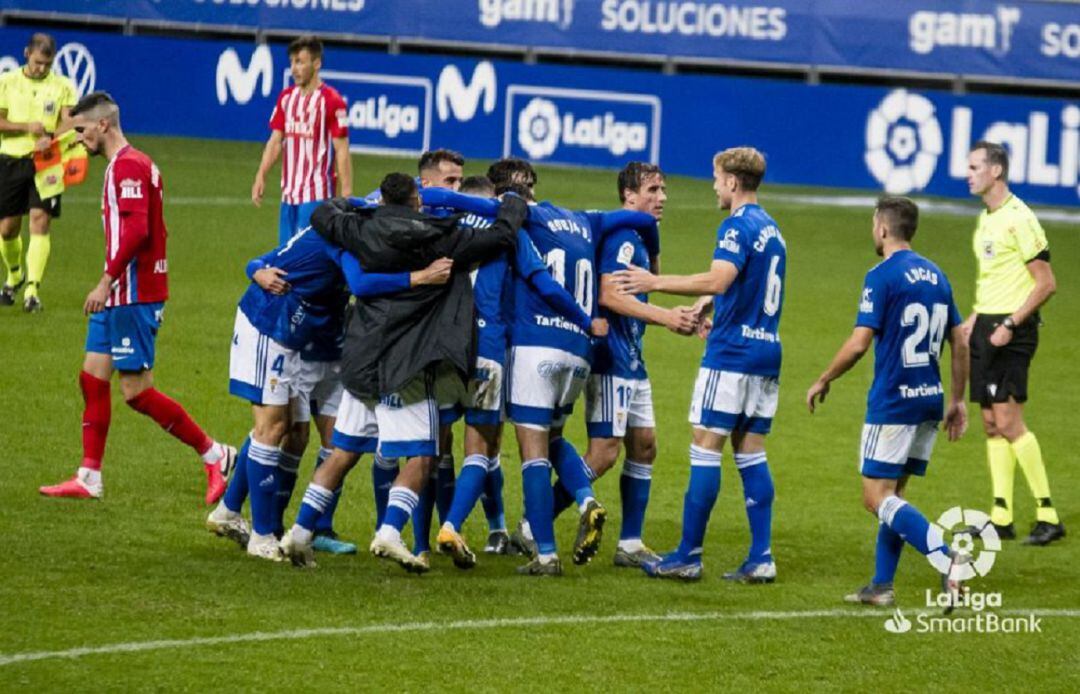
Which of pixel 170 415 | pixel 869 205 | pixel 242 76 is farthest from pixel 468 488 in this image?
pixel 242 76

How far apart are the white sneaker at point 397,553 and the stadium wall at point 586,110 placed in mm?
19513

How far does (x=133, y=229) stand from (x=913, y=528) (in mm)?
4425

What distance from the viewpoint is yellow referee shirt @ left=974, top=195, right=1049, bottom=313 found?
10656mm

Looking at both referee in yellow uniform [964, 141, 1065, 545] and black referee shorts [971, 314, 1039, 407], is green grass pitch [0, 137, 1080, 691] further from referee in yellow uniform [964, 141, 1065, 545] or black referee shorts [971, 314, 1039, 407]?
black referee shorts [971, 314, 1039, 407]

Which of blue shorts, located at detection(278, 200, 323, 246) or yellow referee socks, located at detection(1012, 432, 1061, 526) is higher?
blue shorts, located at detection(278, 200, 323, 246)

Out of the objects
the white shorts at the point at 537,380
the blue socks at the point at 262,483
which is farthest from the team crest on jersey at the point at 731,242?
the blue socks at the point at 262,483

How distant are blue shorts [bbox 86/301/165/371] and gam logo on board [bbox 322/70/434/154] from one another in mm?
17795

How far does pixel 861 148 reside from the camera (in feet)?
90.3

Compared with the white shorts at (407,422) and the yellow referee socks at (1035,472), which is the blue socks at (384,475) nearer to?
the white shorts at (407,422)

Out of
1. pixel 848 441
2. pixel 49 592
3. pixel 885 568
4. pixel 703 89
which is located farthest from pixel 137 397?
pixel 703 89

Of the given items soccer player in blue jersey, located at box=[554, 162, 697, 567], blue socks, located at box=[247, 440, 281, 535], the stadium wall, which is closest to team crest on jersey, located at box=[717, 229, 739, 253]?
soccer player in blue jersey, located at box=[554, 162, 697, 567]

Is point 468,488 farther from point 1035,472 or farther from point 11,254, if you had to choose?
point 11,254

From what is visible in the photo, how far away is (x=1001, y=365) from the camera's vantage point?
35.8ft

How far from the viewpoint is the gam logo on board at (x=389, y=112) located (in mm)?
28078
